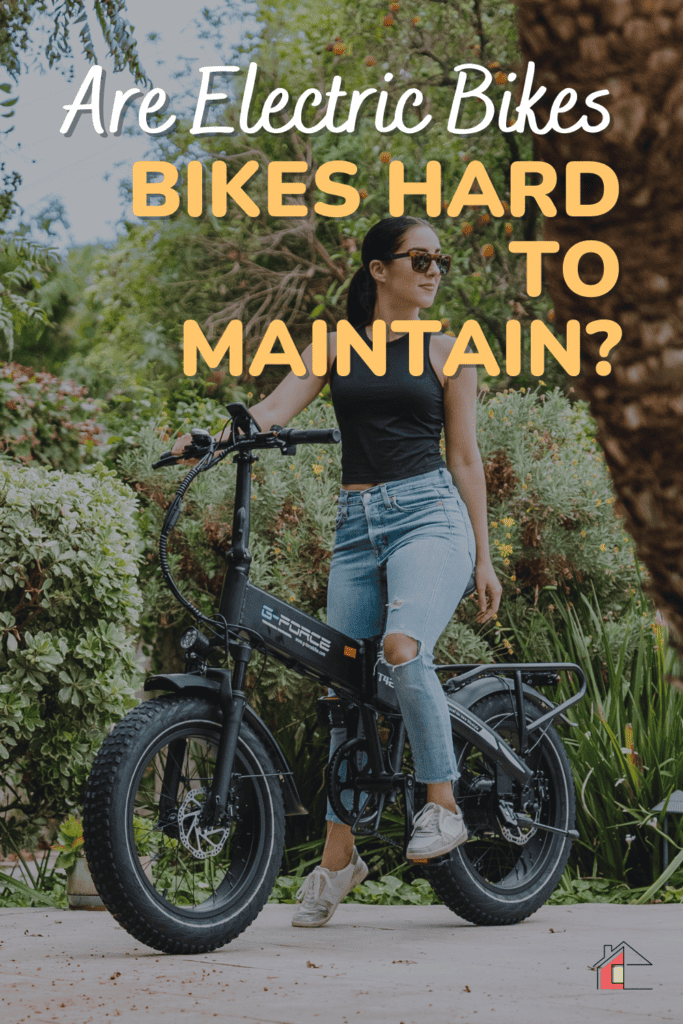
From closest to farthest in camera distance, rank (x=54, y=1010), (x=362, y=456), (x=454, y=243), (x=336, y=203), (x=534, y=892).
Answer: (x=54, y=1010)
(x=362, y=456)
(x=534, y=892)
(x=454, y=243)
(x=336, y=203)

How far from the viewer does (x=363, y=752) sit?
3479 millimetres

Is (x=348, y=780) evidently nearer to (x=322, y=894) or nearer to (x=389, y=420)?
(x=322, y=894)

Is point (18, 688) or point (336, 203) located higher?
point (336, 203)

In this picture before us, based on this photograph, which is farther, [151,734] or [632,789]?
[632,789]

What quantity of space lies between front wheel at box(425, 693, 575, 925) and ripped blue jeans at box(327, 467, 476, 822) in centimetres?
44

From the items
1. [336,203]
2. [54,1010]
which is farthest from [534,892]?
[336,203]

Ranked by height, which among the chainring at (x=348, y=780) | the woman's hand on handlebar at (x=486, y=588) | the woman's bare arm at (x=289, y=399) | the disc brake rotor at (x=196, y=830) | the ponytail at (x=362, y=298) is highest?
the ponytail at (x=362, y=298)

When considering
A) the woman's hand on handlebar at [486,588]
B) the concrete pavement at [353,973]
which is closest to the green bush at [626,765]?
the concrete pavement at [353,973]

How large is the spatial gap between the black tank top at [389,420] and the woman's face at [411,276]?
26 centimetres

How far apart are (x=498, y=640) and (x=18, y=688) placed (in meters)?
2.11

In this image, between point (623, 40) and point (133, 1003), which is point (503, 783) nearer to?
point (133, 1003)

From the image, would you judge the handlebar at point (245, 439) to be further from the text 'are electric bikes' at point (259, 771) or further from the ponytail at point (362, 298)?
the ponytail at point (362, 298)

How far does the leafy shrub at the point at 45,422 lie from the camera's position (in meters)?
6.05

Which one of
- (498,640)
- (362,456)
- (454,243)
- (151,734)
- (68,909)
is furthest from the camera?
(454,243)
